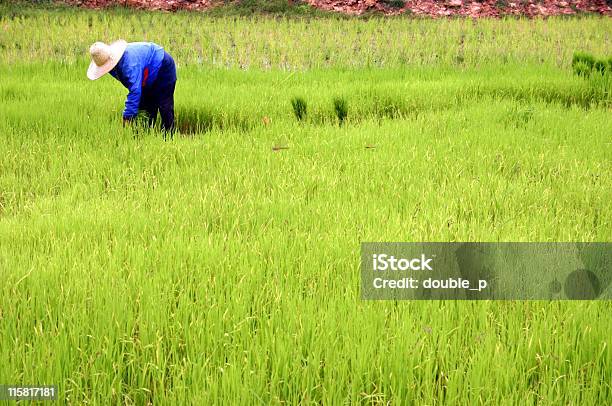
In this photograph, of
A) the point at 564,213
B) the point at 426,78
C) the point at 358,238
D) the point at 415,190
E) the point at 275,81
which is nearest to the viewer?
the point at 358,238

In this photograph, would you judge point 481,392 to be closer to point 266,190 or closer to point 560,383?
point 560,383

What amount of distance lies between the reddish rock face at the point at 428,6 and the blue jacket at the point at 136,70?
29.6 feet

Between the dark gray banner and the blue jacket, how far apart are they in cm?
260

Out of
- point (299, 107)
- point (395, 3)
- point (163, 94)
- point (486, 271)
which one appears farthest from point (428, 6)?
point (486, 271)

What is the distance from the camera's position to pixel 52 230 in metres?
2.62

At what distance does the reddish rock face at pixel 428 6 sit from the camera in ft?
43.1

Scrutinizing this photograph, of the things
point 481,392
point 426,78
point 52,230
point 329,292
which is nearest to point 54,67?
point 426,78

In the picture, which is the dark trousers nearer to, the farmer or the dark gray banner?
→ the farmer

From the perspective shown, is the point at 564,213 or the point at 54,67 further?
the point at 54,67

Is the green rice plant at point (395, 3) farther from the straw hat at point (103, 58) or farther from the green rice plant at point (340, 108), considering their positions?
the straw hat at point (103, 58)

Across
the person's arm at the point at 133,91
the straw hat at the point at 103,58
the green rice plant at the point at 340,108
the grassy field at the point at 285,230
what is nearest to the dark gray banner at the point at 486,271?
the grassy field at the point at 285,230

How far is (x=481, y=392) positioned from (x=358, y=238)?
1.02 m

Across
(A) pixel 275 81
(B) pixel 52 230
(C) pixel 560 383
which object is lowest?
(C) pixel 560 383

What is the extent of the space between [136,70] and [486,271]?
324cm
